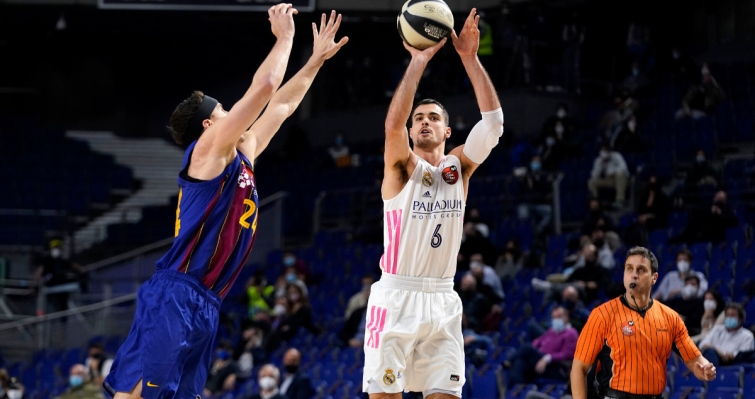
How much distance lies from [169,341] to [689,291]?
9067 mm

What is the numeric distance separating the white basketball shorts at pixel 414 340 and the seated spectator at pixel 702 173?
1117 centimetres

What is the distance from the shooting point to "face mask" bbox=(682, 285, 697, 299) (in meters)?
12.8

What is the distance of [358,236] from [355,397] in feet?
25.7

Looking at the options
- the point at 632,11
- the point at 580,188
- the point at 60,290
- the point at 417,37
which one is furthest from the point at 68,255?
the point at 417,37

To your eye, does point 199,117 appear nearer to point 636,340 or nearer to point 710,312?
point 636,340

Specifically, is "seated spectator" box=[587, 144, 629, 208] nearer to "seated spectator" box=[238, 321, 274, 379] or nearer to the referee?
"seated spectator" box=[238, 321, 274, 379]

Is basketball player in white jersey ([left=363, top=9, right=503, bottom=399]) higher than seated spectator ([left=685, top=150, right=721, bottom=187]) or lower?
lower

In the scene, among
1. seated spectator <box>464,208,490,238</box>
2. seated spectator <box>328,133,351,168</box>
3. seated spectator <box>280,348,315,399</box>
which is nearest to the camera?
seated spectator <box>280,348,315,399</box>

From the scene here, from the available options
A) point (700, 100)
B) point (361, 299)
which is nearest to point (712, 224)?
point (700, 100)

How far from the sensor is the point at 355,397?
12789mm

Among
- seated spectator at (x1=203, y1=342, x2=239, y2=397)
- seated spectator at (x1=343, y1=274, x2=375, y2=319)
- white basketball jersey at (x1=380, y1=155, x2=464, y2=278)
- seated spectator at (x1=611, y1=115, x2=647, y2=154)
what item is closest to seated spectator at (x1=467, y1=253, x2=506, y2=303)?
seated spectator at (x1=343, y1=274, x2=375, y2=319)

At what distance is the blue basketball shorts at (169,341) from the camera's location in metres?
5.17

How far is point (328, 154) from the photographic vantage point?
24422 millimetres

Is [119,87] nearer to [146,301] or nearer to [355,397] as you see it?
[355,397]
